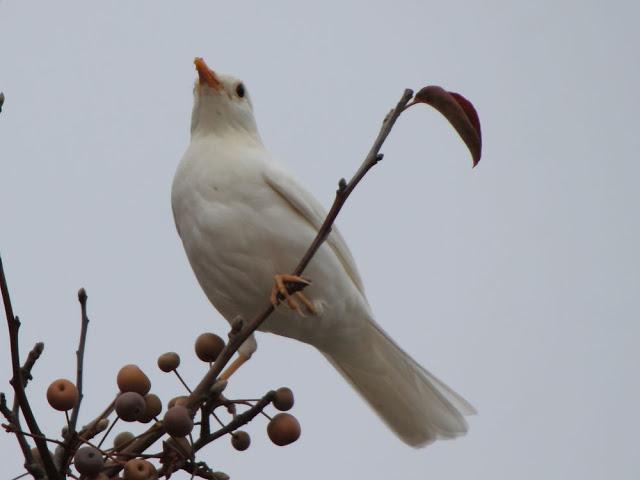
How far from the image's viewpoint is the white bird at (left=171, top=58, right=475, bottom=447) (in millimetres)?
4281

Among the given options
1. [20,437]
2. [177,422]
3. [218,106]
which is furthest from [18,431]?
[218,106]

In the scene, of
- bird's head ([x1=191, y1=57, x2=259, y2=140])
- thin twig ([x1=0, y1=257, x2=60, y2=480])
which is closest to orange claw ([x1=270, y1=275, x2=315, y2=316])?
thin twig ([x1=0, y1=257, x2=60, y2=480])

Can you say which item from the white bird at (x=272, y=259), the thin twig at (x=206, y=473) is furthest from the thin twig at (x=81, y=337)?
the white bird at (x=272, y=259)

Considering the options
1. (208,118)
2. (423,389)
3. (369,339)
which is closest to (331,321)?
(369,339)

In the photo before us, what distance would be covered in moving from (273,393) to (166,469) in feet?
1.40

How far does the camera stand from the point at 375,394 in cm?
511

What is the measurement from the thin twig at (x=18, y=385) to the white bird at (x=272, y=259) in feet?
5.41

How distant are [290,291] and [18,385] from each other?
2.76 feet

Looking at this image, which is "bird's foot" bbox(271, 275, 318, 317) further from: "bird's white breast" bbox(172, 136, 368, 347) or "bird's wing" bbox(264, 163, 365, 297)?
"bird's wing" bbox(264, 163, 365, 297)

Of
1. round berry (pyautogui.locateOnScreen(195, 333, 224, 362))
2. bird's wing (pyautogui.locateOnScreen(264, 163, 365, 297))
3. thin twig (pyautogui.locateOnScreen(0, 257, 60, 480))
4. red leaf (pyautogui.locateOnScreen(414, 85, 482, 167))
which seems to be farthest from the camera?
bird's wing (pyautogui.locateOnScreen(264, 163, 365, 297))

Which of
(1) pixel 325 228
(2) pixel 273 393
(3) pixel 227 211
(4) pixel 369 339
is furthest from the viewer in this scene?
(4) pixel 369 339

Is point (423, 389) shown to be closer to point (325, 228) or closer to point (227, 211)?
point (227, 211)

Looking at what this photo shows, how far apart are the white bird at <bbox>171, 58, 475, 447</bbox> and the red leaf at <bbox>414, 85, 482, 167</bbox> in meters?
1.46

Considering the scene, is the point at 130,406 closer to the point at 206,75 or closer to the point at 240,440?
the point at 240,440
